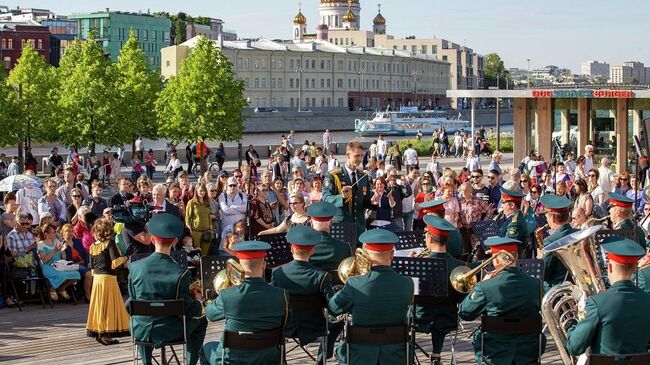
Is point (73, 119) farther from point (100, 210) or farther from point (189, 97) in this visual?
point (100, 210)

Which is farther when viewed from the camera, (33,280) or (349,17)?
(349,17)

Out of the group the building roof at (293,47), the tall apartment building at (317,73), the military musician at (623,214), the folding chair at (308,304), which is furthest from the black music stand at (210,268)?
the building roof at (293,47)

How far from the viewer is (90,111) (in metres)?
57.2

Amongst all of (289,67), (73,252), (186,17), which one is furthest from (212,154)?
(186,17)

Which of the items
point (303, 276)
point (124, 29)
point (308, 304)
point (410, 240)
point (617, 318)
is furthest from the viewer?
point (124, 29)

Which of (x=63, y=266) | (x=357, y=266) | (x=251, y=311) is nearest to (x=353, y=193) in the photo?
(x=63, y=266)

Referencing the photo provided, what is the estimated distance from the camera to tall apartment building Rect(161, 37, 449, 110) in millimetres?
135250

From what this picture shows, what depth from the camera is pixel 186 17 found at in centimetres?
18075

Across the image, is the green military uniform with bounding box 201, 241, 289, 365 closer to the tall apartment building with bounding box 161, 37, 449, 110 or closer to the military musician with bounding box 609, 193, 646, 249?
the military musician with bounding box 609, 193, 646, 249

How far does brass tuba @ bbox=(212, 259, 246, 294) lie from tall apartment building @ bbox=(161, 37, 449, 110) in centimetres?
11738

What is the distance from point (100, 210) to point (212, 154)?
33862 millimetres

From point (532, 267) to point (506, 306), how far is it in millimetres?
1212

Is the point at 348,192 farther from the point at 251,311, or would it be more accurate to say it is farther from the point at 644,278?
the point at 251,311

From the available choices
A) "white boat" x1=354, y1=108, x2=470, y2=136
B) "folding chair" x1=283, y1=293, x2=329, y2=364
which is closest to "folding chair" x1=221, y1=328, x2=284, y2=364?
"folding chair" x1=283, y1=293, x2=329, y2=364
